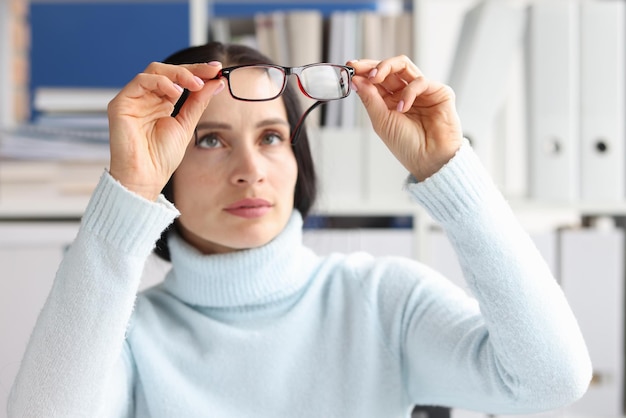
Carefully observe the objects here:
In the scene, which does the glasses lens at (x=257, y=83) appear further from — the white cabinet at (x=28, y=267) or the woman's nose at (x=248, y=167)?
the white cabinet at (x=28, y=267)

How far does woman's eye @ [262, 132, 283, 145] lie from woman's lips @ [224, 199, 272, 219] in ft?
0.30

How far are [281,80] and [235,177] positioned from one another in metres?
0.14

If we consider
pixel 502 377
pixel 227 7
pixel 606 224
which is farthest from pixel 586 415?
pixel 227 7

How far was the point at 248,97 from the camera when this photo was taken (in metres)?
0.94

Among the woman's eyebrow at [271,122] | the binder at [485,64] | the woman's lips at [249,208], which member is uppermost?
the binder at [485,64]

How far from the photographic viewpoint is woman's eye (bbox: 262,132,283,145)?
1030 millimetres

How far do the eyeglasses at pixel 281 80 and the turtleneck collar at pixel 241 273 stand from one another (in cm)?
21

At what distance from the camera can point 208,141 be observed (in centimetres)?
101

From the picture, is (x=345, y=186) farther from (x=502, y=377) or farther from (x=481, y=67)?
(x=502, y=377)

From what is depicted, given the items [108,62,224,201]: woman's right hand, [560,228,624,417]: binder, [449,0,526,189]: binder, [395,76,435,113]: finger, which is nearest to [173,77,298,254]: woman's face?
[108,62,224,201]: woman's right hand

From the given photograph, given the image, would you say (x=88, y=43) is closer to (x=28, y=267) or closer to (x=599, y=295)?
(x=28, y=267)

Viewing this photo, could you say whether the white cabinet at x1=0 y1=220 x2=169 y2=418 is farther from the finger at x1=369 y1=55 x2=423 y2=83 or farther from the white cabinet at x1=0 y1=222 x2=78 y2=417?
the finger at x1=369 y1=55 x2=423 y2=83

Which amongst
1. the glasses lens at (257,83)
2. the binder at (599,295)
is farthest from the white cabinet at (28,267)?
the binder at (599,295)

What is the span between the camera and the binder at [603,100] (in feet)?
5.30
